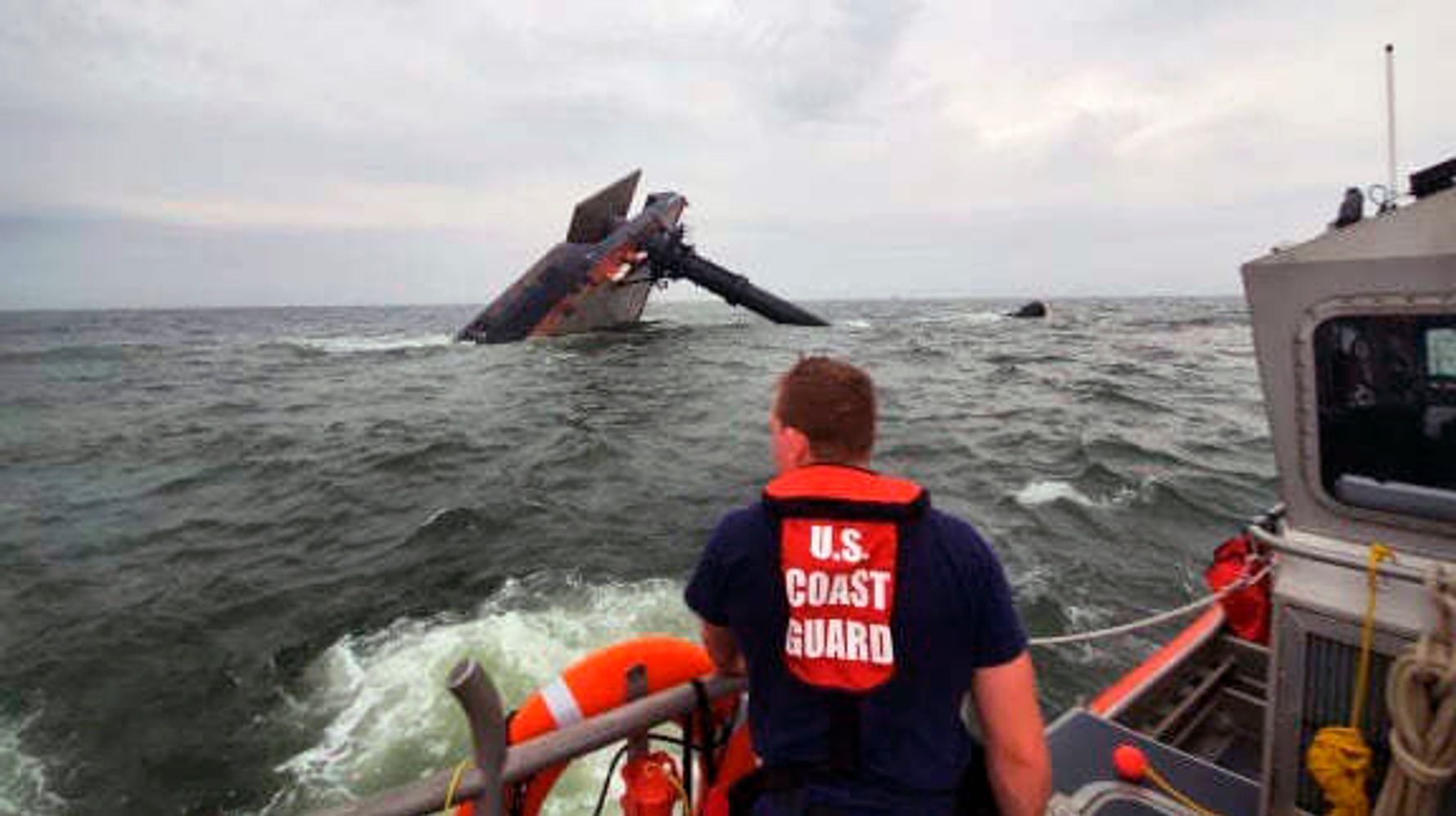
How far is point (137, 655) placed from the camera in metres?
6.50

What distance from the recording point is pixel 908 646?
1716 mm

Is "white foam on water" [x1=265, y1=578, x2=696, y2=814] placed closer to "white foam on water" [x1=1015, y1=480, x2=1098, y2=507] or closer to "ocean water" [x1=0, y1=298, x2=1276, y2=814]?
"ocean water" [x1=0, y1=298, x2=1276, y2=814]

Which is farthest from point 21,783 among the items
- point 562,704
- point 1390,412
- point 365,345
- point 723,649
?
point 365,345

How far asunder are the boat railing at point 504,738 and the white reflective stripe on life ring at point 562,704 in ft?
0.24

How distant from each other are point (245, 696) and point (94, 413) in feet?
59.8

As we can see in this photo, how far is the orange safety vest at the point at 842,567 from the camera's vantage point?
1.68m

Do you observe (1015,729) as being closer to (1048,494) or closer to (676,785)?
(676,785)

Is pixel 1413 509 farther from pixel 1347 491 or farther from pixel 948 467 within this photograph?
pixel 948 467

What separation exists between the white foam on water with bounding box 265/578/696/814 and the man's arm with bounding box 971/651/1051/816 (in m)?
3.27

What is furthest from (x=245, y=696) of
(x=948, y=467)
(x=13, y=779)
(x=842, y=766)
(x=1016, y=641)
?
(x=948, y=467)

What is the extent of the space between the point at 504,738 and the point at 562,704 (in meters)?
0.36

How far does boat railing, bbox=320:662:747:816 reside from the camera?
5.91 feet

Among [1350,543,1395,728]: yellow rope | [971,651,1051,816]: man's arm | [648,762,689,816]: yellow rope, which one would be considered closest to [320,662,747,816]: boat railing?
[648,762,689,816]: yellow rope

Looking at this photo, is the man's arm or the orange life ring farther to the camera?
the orange life ring
